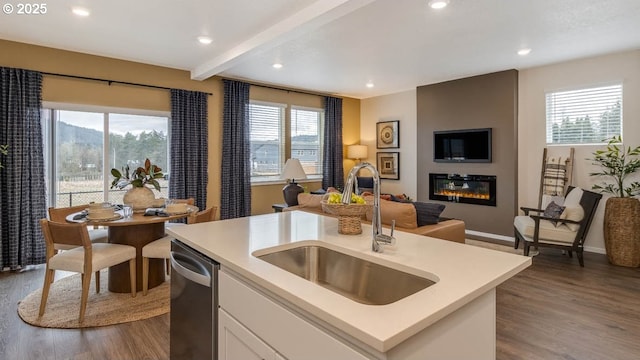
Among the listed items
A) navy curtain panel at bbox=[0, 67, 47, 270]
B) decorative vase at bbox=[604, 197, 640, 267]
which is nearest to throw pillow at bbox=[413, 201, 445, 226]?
decorative vase at bbox=[604, 197, 640, 267]

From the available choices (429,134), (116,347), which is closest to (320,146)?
(429,134)

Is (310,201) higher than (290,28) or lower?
lower

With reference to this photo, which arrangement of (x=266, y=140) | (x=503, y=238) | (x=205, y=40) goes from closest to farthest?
(x=205, y=40) < (x=503, y=238) < (x=266, y=140)

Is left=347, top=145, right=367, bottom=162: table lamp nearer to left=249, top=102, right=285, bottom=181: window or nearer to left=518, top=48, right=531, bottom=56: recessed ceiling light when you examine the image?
left=249, top=102, right=285, bottom=181: window

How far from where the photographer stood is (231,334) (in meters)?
1.38

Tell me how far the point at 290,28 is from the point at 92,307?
3.08 metres

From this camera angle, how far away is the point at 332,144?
7227mm

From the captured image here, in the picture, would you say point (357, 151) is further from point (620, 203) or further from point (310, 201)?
point (620, 203)

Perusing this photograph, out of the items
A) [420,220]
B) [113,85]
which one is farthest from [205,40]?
[420,220]

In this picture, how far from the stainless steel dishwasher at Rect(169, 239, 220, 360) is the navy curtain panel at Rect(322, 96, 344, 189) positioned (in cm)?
538

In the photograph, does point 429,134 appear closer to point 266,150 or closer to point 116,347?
point 266,150

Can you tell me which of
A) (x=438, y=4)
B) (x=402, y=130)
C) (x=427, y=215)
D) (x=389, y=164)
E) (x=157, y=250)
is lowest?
(x=157, y=250)

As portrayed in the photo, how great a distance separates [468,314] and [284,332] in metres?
0.58

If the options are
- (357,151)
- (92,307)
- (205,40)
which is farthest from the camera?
(357,151)
